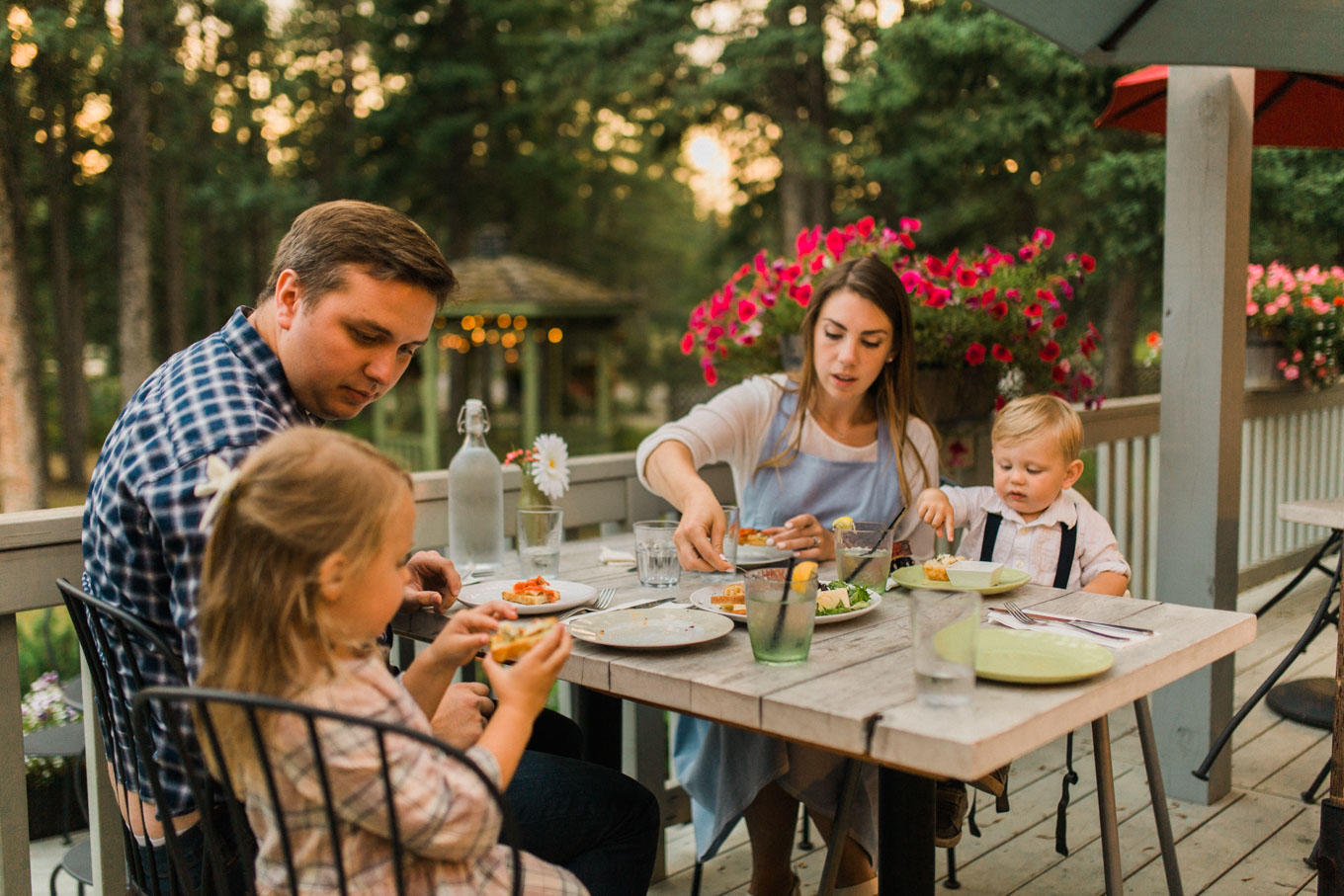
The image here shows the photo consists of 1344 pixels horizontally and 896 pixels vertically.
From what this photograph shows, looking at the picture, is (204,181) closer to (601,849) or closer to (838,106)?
(838,106)

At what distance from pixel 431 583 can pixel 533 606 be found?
0.23 m

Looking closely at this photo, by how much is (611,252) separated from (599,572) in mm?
23746

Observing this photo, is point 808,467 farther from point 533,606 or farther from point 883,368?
point 533,606

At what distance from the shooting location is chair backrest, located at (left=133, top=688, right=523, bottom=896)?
106cm

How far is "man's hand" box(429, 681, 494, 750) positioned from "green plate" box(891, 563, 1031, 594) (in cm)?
82

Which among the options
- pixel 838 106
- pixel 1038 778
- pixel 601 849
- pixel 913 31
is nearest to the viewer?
pixel 601 849

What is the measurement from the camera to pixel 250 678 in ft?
3.75

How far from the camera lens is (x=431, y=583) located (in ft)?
6.18

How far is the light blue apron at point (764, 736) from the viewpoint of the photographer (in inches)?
86.4

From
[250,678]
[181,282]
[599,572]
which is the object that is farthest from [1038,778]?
[181,282]

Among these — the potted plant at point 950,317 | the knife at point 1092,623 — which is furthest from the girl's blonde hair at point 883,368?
the knife at point 1092,623

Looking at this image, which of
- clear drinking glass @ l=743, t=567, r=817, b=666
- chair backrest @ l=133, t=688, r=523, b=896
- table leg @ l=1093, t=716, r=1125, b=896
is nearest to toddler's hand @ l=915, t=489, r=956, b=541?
table leg @ l=1093, t=716, r=1125, b=896

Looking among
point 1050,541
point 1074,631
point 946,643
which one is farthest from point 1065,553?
point 946,643

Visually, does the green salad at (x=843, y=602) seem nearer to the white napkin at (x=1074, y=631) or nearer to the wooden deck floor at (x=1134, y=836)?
the white napkin at (x=1074, y=631)
